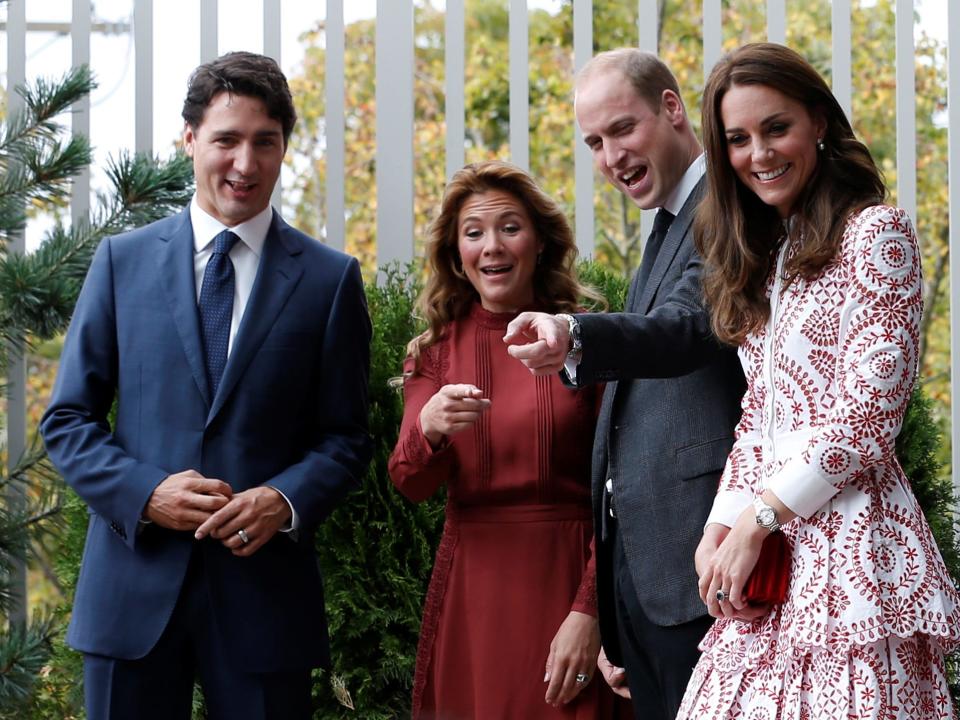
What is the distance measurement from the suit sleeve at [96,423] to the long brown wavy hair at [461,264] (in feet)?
2.56

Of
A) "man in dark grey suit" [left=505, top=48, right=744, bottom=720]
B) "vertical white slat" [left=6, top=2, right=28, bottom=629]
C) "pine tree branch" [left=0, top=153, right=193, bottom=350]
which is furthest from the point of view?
"vertical white slat" [left=6, top=2, right=28, bottom=629]

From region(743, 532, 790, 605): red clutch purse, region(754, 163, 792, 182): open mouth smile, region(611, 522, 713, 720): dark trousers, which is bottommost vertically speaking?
region(611, 522, 713, 720): dark trousers

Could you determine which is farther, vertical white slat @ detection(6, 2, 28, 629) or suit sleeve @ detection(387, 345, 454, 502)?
vertical white slat @ detection(6, 2, 28, 629)

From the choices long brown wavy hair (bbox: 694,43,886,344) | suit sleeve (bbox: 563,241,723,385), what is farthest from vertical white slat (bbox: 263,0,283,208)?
long brown wavy hair (bbox: 694,43,886,344)

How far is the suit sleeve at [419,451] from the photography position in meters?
3.09

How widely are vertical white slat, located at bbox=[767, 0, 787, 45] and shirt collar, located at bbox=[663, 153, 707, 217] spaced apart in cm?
180

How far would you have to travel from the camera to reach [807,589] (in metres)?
2.20

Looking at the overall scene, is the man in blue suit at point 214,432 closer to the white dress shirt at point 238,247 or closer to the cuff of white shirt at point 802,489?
the white dress shirt at point 238,247

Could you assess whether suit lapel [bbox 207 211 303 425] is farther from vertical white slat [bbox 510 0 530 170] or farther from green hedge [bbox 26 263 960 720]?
vertical white slat [bbox 510 0 530 170]

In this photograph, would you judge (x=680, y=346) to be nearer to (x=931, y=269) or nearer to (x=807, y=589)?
(x=807, y=589)

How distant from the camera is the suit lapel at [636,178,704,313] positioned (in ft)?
9.23

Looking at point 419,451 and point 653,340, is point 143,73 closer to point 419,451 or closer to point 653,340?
point 419,451

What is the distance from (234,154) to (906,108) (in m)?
2.74

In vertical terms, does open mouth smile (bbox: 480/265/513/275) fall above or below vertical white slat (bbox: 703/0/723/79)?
below
